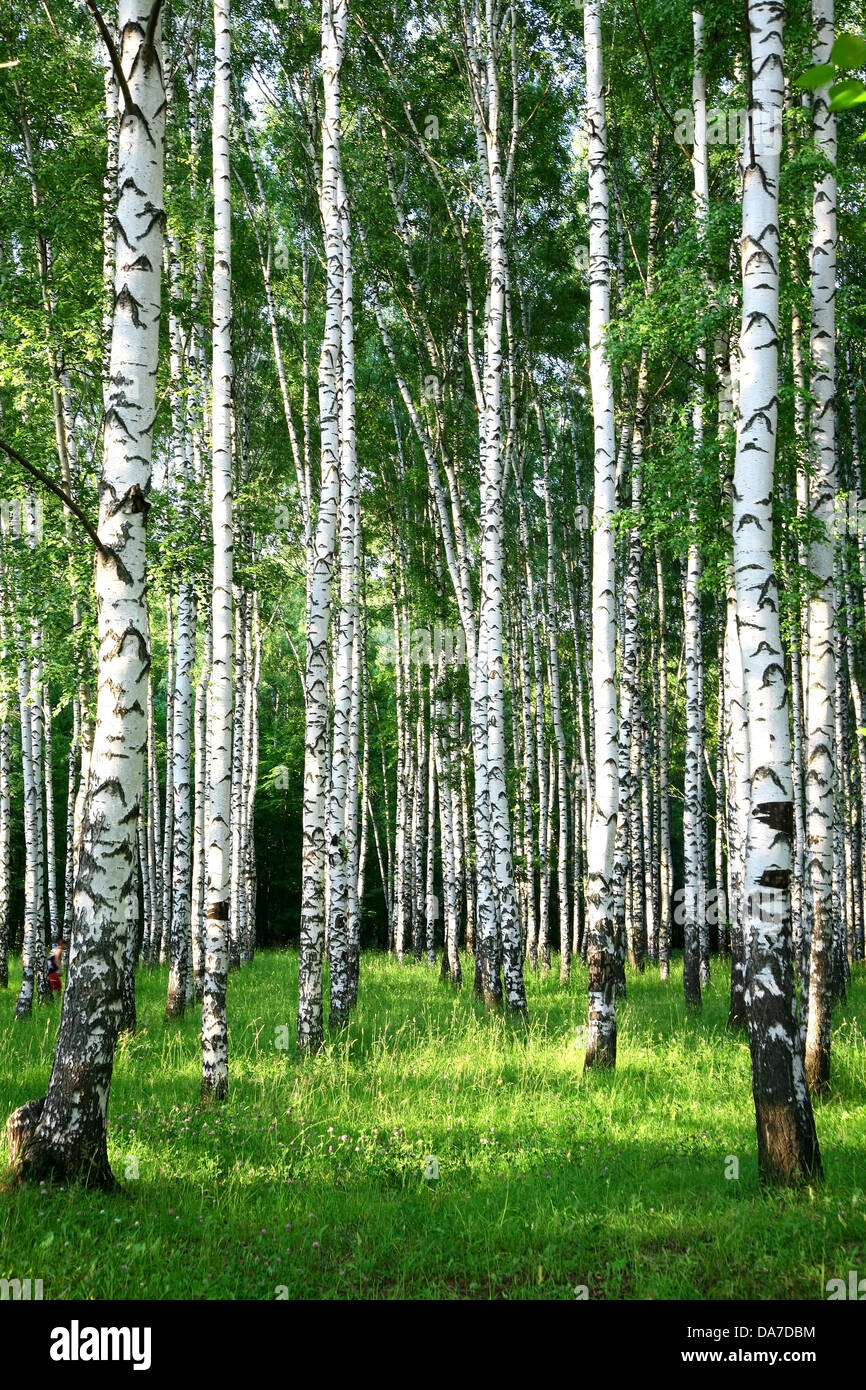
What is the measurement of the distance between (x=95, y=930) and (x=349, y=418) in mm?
7374

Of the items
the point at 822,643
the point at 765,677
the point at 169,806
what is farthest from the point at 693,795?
the point at 169,806

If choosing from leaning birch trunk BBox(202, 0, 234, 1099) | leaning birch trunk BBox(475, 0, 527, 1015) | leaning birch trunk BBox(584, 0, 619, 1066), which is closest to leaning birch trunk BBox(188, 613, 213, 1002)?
leaning birch trunk BBox(202, 0, 234, 1099)

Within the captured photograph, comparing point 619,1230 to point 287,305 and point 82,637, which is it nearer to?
point 82,637

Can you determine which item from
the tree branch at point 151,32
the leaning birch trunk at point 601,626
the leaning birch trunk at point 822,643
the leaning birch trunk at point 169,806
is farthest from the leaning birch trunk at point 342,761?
the leaning birch trunk at point 822,643

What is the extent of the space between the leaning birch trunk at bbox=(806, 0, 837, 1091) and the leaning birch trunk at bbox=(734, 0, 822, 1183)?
1724mm

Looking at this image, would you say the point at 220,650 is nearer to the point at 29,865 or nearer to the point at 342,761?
the point at 342,761

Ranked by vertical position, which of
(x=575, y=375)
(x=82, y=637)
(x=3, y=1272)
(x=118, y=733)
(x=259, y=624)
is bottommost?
(x=3, y=1272)

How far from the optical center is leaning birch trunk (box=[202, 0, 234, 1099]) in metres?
6.53

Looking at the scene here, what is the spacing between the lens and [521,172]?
563 inches

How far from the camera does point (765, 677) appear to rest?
16.1 ft

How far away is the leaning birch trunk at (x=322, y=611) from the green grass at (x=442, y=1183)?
0.81m

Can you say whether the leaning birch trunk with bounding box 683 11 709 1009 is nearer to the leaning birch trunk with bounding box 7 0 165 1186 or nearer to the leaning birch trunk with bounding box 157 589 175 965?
the leaning birch trunk with bounding box 157 589 175 965

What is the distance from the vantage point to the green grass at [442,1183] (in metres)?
3.85
